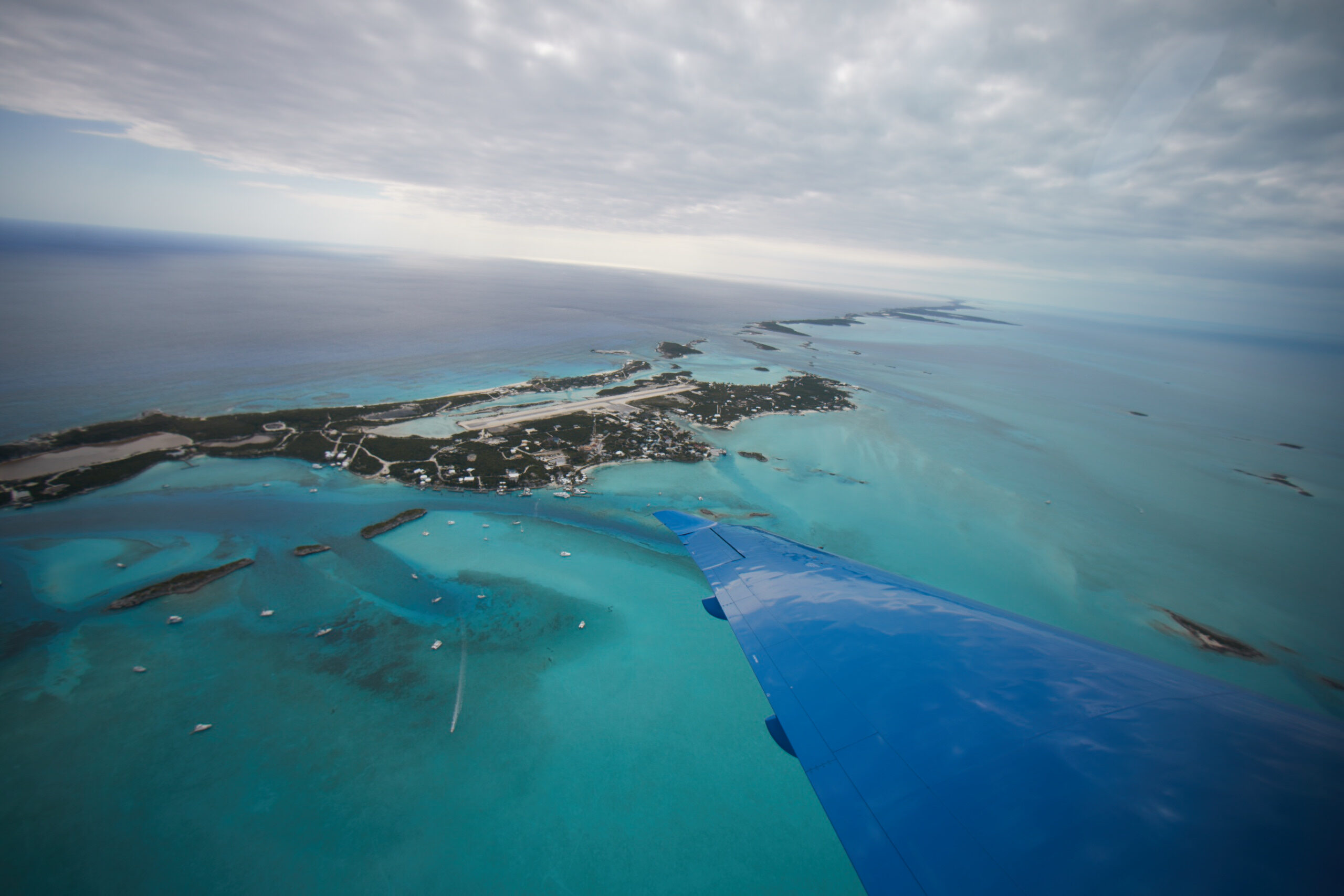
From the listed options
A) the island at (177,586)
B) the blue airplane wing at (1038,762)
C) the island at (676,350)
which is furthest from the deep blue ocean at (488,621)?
the island at (676,350)

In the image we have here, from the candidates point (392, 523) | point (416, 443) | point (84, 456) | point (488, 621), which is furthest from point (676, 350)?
point (84, 456)

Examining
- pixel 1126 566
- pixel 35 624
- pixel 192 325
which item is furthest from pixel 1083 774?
pixel 192 325

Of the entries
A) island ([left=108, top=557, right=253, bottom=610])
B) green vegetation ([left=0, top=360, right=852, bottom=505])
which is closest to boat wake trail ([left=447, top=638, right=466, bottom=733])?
island ([left=108, top=557, right=253, bottom=610])

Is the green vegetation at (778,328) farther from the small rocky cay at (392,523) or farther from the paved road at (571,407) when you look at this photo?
the small rocky cay at (392,523)

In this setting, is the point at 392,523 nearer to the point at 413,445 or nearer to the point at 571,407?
the point at 413,445

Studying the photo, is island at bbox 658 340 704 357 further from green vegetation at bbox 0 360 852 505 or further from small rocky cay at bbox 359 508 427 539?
small rocky cay at bbox 359 508 427 539

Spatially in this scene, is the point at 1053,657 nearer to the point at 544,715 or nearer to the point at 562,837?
the point at 562,837
